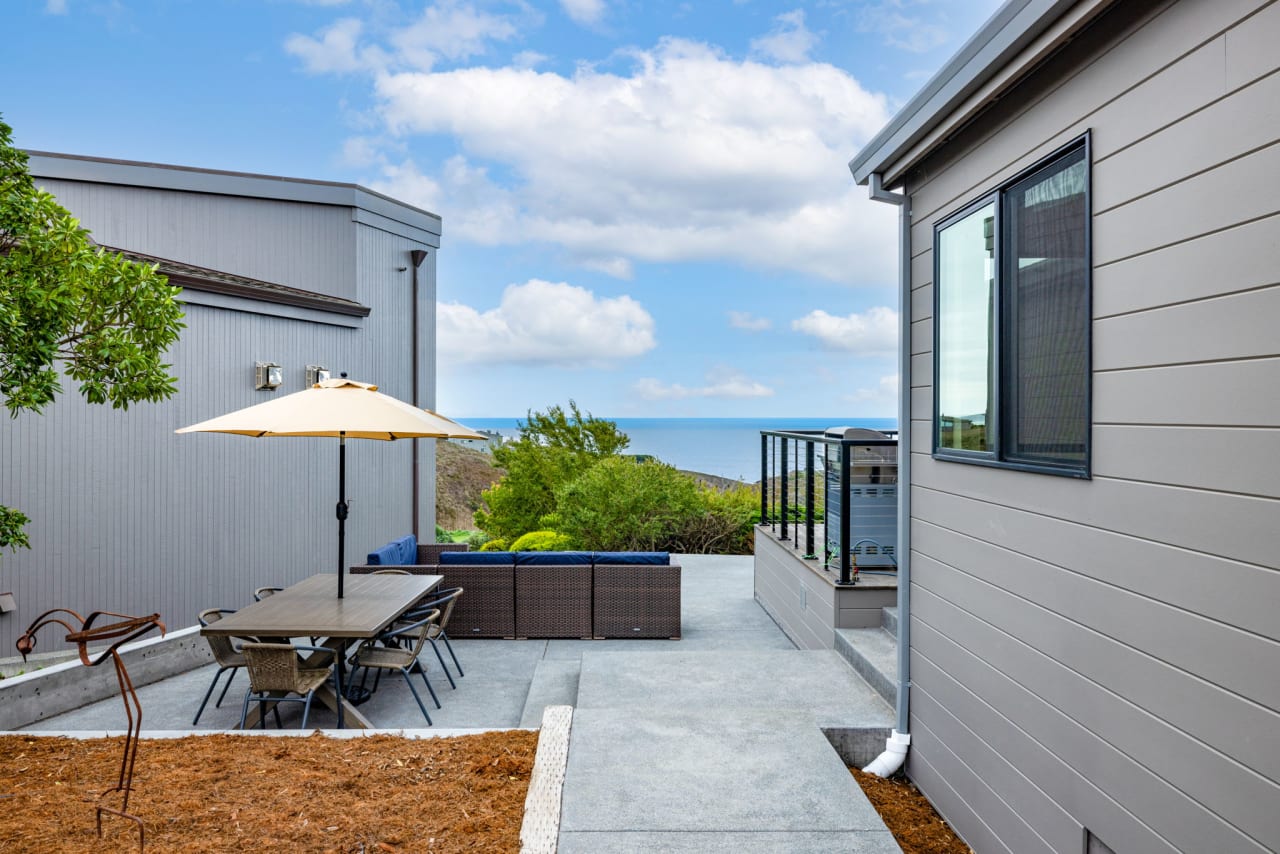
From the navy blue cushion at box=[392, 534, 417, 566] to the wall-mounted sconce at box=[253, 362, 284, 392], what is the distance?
2258 mm

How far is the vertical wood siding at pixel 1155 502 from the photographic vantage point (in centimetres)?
190

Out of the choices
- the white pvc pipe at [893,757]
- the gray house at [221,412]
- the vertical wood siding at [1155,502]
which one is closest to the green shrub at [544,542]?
the gray house at [221,412]

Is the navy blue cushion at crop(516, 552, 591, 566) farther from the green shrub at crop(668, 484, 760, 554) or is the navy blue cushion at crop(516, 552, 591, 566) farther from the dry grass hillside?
the dry grass hillside

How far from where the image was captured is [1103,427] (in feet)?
8.25

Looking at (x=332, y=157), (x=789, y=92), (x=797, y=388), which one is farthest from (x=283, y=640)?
(x=797, y=388)

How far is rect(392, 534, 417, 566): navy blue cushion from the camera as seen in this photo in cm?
724

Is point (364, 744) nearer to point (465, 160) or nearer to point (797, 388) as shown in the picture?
point (465, 160)

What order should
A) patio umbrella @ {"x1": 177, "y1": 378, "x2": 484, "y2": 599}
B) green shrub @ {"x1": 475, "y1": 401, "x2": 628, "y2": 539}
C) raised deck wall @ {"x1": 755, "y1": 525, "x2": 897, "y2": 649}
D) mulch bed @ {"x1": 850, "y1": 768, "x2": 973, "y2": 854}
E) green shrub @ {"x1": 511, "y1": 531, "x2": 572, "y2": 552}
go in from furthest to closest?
1. green shrub @ {"x1": 475, "y1": 401, "x2": 628, "y2": 539}
2. green shrub @ {"x1": 511, "y1": 531, "x2": 572, "y2": 552}
3. raised deck wall @ {"x1": 755, "y1": 525, "x2": 897, "y2": 649}
4. patio umbrella @ {"x1": 177, "y1": 378, "x2": 484, "y2": 599}
5. mulch bed @ {"x1": 850, "y1": 768, "x2": 973, "y2": 854}

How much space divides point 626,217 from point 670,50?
1189cm

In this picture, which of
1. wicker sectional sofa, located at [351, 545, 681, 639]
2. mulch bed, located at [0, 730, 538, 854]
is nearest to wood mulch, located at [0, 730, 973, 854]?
mulch bed, located at [0, 730, 538, 854]

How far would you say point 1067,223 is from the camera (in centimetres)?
276

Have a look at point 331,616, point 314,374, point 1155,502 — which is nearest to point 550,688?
point 331,616

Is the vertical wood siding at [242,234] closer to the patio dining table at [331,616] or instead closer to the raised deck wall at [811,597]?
the patio dining table at [331,616]

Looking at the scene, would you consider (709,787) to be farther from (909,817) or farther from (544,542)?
(544,542)
